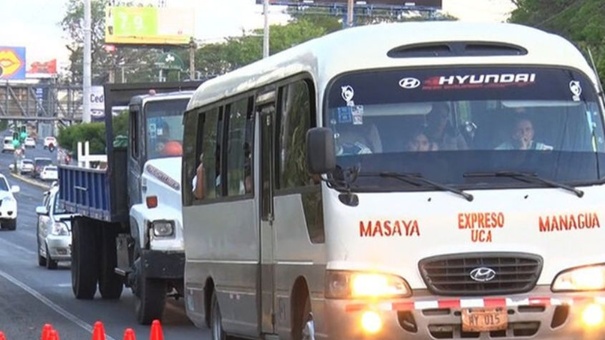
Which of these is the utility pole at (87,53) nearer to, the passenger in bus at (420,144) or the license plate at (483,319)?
the passenger in bus at (420,144)

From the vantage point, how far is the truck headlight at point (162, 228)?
18.8m

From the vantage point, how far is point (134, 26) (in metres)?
115

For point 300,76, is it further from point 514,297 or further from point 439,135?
point 514,297

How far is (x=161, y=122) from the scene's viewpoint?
19594 mm

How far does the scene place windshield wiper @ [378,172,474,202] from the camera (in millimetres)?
10492

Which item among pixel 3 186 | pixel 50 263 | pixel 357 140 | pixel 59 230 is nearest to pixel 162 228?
pixel 357 140

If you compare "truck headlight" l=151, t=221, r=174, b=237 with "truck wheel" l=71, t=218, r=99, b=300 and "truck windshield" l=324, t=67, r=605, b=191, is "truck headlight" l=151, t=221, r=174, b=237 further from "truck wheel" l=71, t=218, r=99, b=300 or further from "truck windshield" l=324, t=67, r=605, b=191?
"truck windshield" l=324, t=67, r=605, b=191

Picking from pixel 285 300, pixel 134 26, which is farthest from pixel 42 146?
pixel 285 300

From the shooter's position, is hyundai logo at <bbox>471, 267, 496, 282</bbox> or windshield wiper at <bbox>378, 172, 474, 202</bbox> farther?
windshield wiper at <bbox>378, 172, 474, 202</bbox>

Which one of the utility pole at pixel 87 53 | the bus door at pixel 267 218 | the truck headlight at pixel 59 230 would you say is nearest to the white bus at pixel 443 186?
the bus door at pixel 267 218

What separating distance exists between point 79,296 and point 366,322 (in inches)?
541

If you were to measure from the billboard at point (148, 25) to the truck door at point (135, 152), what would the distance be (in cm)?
9440

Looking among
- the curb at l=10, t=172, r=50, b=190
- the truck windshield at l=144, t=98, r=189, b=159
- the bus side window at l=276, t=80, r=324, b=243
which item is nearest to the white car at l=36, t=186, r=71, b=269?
the truck windshield at l=144, t=98, r=189, b=159

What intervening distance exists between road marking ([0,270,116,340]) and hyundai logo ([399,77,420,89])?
24.5ft
